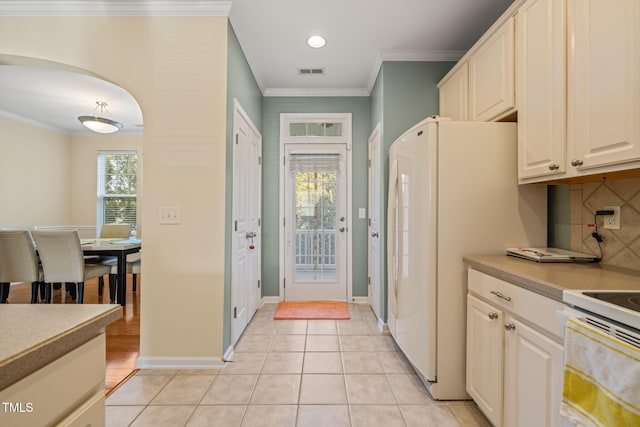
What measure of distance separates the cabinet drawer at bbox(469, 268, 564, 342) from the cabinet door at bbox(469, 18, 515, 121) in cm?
109

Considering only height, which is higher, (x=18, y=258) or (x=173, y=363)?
A: (x=18, y=258)

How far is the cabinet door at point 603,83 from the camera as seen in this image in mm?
1140

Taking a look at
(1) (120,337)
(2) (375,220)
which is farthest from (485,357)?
(1) (120,337)

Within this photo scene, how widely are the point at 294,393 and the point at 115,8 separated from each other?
299 centimetres

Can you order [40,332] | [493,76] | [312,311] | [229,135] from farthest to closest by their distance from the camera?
1. [312,311]
2. [229,135]
3. [493,76]
4. [40,332]

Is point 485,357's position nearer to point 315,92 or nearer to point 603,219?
point 603,219

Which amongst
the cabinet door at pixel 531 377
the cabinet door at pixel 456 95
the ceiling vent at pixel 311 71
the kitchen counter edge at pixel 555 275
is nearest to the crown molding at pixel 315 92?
the ceiling vent at pixel 311 71

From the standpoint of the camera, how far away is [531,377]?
4.08 ft

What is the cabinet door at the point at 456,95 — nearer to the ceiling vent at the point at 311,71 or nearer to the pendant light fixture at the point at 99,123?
the ceiling vent at the point at 311,71

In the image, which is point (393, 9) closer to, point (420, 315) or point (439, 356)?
point (420, 315)

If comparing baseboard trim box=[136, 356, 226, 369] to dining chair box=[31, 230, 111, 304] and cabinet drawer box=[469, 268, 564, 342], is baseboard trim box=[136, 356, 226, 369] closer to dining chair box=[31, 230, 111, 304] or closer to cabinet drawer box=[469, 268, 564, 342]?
dining chair box=[31, 230, 111, 304]

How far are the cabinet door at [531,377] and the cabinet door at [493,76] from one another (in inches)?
52.9

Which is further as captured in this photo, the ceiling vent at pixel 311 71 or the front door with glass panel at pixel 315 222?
the front door with glass panel at pixel 315 222

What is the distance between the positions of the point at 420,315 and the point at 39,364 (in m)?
1.85
